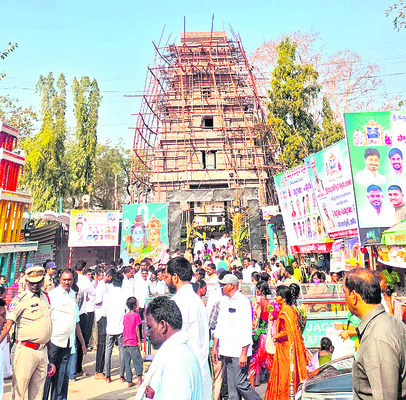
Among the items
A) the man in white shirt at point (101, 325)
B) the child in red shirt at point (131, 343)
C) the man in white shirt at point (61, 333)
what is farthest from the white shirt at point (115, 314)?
the man in white shirt at point (61, 333)

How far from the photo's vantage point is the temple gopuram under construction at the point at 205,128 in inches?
1037

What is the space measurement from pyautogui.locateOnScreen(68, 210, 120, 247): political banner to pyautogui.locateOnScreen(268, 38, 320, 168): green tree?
11.3 metres

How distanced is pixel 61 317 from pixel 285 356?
9.55 feet

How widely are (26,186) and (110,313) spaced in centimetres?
2782

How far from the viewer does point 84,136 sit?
32688 mm

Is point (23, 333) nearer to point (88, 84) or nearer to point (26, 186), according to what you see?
point (26, 186)

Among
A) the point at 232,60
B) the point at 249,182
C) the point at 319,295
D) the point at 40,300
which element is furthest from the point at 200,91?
the point at 40,300

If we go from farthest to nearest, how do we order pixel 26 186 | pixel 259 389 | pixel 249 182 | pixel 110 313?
1. pixel 26 186
2. pixel 249 182
3. pixel 110 313
4. pixel 259 389

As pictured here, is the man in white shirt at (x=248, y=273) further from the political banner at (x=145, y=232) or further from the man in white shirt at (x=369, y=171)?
the political banner at (x=145, y=232)

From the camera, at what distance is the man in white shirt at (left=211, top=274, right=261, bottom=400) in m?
4.73

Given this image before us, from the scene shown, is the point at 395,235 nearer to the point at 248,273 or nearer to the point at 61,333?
the point at 248,273

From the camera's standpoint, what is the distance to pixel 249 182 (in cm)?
2645

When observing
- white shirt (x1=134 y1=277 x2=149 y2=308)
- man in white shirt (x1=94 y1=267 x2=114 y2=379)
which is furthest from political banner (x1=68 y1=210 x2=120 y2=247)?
man in white shirt (x1=94 y1=267 x2=114 y2=379)

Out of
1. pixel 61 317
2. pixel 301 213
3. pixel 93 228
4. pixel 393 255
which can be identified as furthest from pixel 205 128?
pixel 61 317
